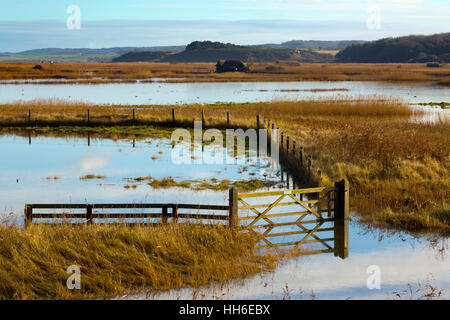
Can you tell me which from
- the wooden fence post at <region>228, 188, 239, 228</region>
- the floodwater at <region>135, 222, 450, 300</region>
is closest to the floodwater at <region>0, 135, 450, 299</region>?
the floodwater at <region>135, 222, 450, 300</region>

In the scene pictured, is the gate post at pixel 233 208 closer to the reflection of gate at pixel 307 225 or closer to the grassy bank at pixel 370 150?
the reflection of gate at pixel 307 225

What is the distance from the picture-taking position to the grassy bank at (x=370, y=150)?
18250mm

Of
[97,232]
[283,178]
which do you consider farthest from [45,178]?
[97,232]

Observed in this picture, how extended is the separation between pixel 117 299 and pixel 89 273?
48.8 inches

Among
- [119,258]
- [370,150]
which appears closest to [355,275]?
[119,258]

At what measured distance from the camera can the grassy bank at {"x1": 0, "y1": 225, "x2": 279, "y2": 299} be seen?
458 inches

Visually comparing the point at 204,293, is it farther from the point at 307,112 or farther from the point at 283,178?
the point at 307,112

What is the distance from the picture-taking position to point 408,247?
49.2 ft

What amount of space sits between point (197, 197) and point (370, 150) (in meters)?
9.95

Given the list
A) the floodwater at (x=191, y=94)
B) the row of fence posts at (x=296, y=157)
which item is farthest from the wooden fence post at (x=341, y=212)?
the floodwater at (x=191, y=94)

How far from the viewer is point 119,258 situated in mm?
12648

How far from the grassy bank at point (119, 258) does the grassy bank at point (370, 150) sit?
5863mm

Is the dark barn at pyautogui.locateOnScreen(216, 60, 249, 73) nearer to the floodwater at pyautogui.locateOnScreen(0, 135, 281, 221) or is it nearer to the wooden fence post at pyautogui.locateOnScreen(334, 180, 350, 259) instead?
the floodwater at pyautogui.locateOnScreen(0, 135, 281, 221)

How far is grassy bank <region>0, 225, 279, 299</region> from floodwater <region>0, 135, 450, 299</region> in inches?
21.9
